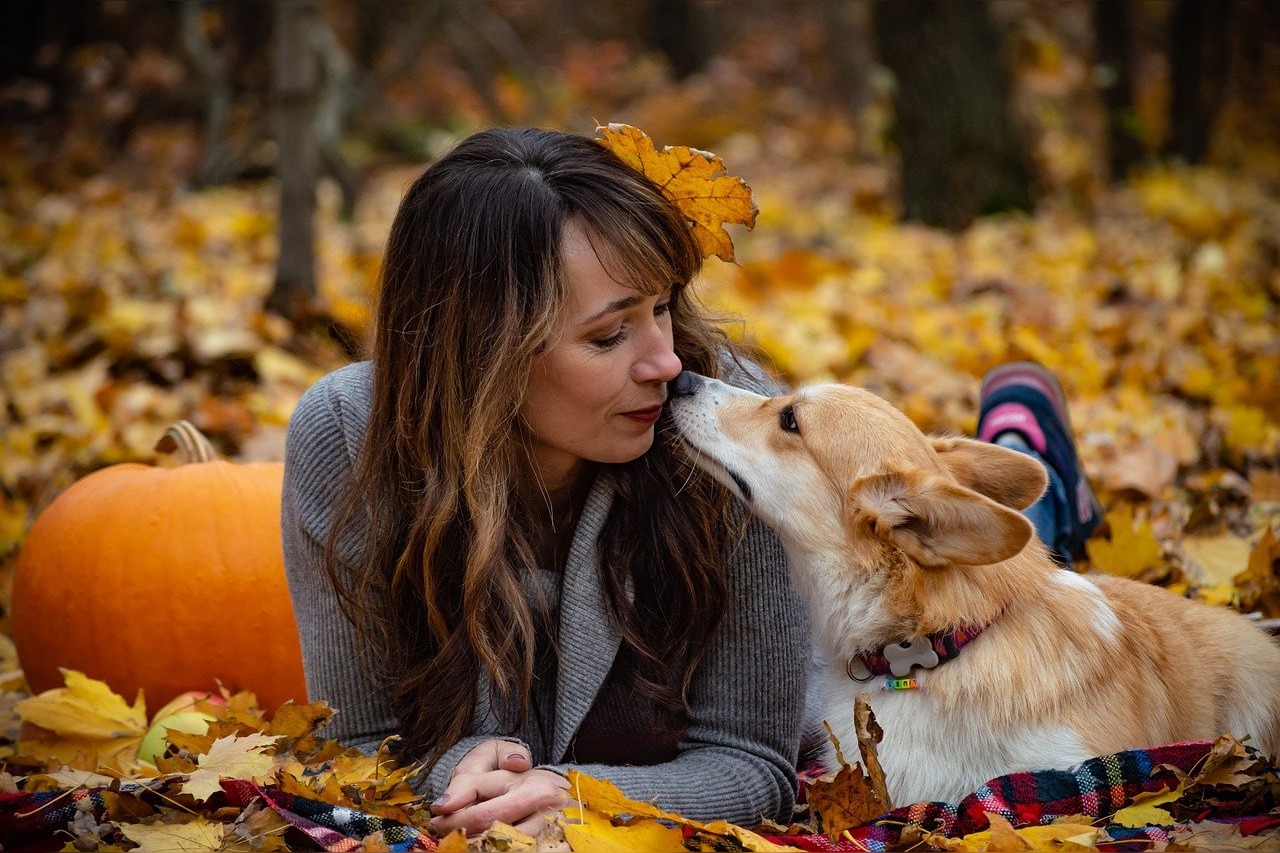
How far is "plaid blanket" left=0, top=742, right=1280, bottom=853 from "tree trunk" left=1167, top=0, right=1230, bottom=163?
420 inches

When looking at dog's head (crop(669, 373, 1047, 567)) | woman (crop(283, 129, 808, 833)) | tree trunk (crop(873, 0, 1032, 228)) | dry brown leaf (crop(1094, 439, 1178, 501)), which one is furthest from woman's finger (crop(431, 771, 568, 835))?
tree trunk (crop(873, 0, 1032, 228))

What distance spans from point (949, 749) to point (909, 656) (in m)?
0.19

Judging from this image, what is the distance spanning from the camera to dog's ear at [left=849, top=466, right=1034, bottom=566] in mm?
2117

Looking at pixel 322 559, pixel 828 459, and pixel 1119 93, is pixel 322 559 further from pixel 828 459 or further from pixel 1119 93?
pixel 1119 93

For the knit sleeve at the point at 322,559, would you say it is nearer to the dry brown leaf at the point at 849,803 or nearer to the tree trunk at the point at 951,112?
the dry brown leaf at the point at 849,803

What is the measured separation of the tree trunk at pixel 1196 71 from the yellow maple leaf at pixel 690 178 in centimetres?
1033

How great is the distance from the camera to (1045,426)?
11.5ft

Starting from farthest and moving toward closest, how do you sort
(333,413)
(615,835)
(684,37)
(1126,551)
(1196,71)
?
(684,37) < (1196,71) < (1126,551) < (333,413) < (615,835)

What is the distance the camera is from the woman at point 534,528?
2.34 metres

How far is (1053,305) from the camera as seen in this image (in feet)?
19.8

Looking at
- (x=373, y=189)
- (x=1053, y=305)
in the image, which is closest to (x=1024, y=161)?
(x=1053, y=305)

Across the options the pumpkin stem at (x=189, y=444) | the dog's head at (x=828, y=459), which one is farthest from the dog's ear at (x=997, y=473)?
the pumpkin stem at (x=189, y=444)

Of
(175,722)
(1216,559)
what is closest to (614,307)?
(175,722)

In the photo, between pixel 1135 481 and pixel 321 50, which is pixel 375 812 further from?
pixel 321 50
